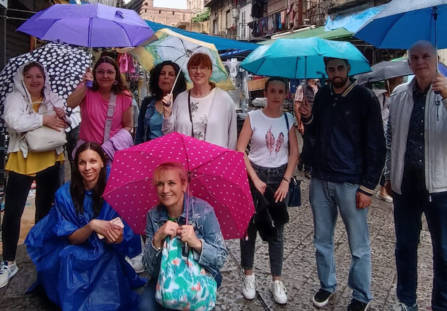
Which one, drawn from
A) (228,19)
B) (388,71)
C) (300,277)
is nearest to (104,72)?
(300,277)

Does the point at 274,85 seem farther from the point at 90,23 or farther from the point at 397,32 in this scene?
the point at 90,23

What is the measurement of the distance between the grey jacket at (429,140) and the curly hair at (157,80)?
5.86 feet

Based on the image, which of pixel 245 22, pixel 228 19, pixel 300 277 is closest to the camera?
pixel 300 277

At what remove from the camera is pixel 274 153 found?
2973mm

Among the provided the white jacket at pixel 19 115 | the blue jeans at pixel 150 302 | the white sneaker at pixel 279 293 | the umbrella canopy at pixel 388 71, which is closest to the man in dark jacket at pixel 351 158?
the white sneaker at pixel 279 293

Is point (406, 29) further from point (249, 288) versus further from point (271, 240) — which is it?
point (249, 288)

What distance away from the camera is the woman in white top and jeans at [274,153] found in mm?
2941

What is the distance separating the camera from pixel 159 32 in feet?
11.3

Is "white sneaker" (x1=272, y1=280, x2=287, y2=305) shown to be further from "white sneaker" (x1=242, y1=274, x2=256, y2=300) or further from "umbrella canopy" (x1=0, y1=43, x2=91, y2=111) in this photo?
"umbrella canopy" (x1=0, y1=43, x2=91, y2=111)

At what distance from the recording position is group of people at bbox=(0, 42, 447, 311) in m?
2.44

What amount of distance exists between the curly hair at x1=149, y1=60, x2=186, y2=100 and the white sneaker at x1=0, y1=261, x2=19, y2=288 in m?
1.87

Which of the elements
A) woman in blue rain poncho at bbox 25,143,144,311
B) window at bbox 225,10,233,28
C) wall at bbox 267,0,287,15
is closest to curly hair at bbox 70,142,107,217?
woman in blue rain poncho at bbox 25,143,144,311

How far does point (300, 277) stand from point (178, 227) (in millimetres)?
1900

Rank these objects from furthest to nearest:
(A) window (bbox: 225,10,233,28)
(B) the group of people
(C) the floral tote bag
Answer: (A) window (bbox: 225,10,233,28)
(B) the group of people
(C) the floral tote bag
